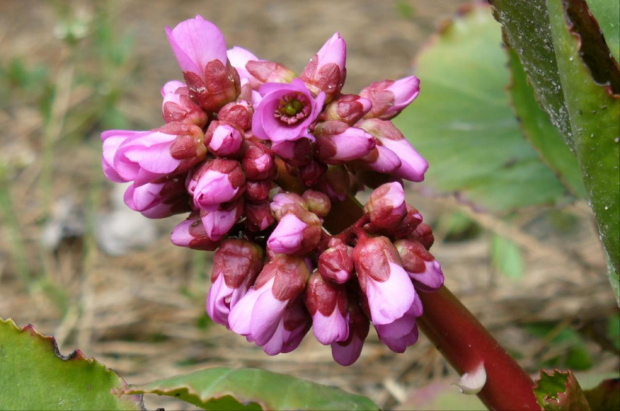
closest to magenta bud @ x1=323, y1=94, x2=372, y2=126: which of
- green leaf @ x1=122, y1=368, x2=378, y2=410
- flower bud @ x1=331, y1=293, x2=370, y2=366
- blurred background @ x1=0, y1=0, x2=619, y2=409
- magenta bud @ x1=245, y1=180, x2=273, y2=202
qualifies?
magenta bud @ x1=245, y1=180, x2=273, y2=202

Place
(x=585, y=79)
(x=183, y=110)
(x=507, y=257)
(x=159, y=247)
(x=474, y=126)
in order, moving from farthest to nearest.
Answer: (x=159, y=247), (x=507, y=257), (x=474, y=126), (x=183, y=110), (x=585, y=79)

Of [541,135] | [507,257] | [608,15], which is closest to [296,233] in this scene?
[608,15]

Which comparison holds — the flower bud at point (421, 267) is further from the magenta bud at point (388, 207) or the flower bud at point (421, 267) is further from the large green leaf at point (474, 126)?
the large green leaf at point (474, 126)

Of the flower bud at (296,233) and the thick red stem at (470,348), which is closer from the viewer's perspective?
the flower bud at (296,233)

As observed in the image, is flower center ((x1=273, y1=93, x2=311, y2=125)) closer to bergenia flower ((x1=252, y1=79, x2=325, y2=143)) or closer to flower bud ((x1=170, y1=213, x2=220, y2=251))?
bergenia flower ((x1=252, y1=79, x2=325, y2=143))

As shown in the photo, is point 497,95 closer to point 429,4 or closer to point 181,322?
point 181,322

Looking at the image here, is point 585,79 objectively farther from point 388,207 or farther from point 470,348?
point 470,348

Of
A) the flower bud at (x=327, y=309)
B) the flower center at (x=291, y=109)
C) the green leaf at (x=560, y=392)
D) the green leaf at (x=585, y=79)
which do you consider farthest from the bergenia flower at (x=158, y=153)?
the green leaf at (x=560, y=392)
